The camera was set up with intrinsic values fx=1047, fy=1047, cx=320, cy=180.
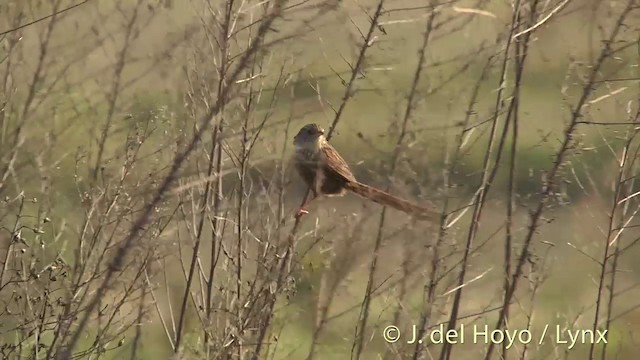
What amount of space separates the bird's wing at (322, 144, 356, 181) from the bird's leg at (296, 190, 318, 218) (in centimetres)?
37

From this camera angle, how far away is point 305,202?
5.91 metres

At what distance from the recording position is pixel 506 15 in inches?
266

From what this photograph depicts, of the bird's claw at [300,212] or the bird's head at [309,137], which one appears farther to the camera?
the bird's head at [309,137]

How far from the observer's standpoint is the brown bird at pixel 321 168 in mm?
6258

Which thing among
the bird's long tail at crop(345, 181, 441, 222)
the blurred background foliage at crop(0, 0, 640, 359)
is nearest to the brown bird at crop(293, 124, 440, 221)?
the bird's long tail at crop(345, 181, 441, 222)

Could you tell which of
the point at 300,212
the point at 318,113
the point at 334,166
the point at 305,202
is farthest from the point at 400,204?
the point at 318,113

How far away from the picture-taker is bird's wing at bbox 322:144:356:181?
21.8 feet

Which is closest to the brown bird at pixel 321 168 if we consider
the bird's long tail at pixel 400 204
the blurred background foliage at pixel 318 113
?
the bird's long tail at pixel 400 204

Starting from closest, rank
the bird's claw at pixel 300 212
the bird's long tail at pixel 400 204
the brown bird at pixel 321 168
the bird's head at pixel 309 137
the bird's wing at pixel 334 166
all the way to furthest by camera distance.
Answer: the bird's long tail at pixel 400 204 → the bird's claw at pixel 300 212 → the brown bird at pixel 321 168 → the bird's wing at pixel 334 166 → the bird's head at pixel 309 137

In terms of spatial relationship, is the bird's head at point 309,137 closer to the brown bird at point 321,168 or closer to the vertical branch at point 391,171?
the brown bird at point 321,168

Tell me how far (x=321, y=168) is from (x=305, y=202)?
0.64 meters

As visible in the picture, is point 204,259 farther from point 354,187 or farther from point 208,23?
point 208,23

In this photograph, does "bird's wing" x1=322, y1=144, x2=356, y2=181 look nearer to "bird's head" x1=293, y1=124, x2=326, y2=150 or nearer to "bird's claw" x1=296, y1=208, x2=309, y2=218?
"bird's head" x1=293, y1=124, x2=326, y2=150

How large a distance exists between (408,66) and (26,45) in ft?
10.4
